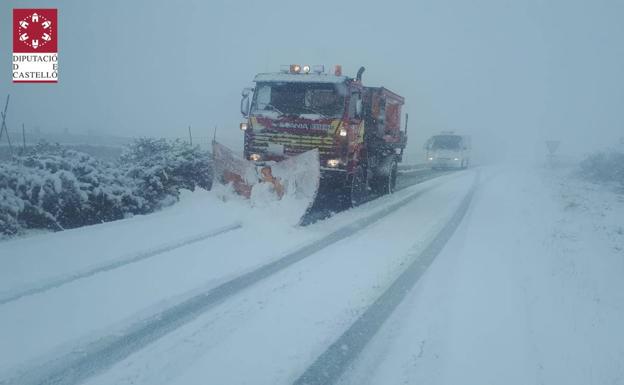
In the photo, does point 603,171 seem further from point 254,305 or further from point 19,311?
point 19,311

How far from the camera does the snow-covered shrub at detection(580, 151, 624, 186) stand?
27641mm

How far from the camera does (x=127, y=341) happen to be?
13.5ft

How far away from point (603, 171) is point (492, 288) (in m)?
28.1

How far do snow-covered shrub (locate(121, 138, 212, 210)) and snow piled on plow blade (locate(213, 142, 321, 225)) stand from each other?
1228mm

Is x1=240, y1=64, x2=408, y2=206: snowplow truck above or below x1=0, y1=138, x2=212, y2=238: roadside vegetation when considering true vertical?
above

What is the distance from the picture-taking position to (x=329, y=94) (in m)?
11.2

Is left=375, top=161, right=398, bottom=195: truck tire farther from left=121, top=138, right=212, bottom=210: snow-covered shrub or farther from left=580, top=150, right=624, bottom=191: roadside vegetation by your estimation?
left=580, top=150, right=624, bottom=191: roadside vegetation

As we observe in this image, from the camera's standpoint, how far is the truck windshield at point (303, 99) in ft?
36.6

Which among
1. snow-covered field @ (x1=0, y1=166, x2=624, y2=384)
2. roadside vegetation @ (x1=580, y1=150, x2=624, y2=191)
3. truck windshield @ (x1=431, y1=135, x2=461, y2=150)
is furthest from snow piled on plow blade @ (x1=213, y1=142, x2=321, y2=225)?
truck windshield @ (x1=431, y1=135, x2=461, y2=150)

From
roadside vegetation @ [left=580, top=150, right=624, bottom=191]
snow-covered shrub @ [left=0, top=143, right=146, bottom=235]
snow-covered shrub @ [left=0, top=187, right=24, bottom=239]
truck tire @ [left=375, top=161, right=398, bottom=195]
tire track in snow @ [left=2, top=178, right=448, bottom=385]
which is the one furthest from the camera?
roadside vegetation @ [left=580, top=150, right=624, bottom=191]

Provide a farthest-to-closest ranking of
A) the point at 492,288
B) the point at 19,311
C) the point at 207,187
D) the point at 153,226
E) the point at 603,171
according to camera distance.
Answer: the point at 603,171, the point at 207,187, the point at 153,226, the point at 492,288, the point at 19,311

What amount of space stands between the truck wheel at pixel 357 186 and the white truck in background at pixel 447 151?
21796 millimetres

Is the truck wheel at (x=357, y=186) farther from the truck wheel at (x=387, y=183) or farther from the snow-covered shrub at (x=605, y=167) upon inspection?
the snow-covered shrub at (x=605, y=167)

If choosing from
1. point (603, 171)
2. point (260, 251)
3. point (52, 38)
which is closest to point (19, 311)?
point (260, 251)
